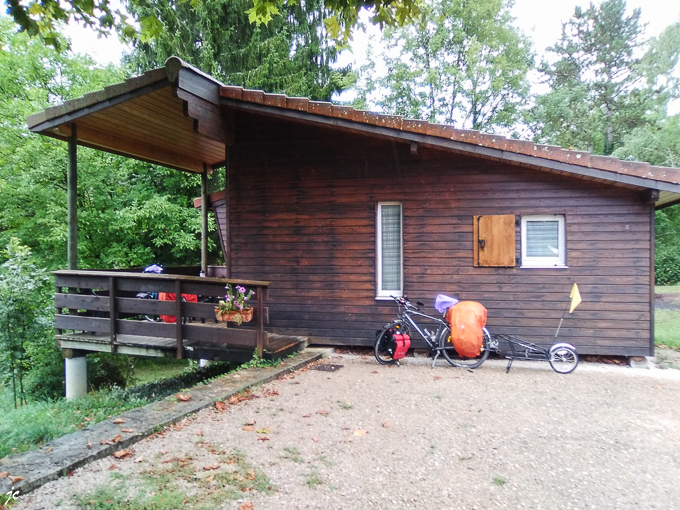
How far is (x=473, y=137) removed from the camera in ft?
19.6

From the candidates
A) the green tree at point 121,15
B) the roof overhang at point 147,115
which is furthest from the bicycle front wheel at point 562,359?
the roof overhang at point 147,115

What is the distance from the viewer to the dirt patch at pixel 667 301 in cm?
1460

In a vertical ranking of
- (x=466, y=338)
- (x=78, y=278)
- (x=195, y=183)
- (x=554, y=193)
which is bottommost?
(x=466, y=338)

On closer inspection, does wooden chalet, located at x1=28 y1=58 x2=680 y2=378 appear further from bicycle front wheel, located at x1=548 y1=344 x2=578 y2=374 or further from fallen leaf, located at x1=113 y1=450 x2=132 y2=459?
fallen leaf, located at x1=113 y1=450 x2=132 y2=459

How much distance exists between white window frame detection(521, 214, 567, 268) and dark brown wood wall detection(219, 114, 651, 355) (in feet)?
0.34

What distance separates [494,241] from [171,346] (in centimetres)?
490

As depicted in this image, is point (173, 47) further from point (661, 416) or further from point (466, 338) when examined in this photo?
point (661, 416)

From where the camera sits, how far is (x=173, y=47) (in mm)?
14375

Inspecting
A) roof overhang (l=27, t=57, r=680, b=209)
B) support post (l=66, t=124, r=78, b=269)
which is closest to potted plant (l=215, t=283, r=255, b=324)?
roof overhang (l=27, t=57, r=680, b=209)

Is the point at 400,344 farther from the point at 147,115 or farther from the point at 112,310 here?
the point at 147,115

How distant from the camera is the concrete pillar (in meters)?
7.00

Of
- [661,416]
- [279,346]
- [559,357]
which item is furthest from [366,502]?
[559,357]

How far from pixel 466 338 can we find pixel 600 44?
26.4m

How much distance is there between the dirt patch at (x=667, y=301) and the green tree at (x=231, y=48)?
549 inches
